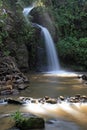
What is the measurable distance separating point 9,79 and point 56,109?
15.9 ft

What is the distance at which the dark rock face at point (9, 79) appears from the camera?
12.0 m

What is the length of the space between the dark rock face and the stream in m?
0.37

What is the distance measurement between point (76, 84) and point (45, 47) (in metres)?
7.65

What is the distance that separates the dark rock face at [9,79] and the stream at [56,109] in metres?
0.37

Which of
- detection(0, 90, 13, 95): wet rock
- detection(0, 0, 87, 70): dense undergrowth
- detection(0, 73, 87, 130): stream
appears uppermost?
detection(0, 0, 87, 70): dense undergrowth

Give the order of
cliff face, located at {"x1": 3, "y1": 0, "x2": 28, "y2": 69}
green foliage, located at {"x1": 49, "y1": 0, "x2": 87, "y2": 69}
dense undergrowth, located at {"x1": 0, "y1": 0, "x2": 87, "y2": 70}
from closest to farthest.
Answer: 1. cliff face, located at {"x1": 3, "y1": 0, "x2": 28, "y2": 69}
2. dense undergrowth, located at {"x1": 0, "y1": 0, "x2": 87, "y2": 70}
3. green foliage, located at {"x1": 49, "y1": 0, "x2": 87, "y2": 69}

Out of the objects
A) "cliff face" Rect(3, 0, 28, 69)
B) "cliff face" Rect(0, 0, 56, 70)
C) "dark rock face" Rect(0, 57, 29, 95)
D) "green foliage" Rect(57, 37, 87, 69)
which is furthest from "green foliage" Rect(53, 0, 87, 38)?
"dark rock face" Rect(0, 57, 29, 95)

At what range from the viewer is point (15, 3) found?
20.8 m

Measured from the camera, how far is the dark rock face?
1196 centimetres

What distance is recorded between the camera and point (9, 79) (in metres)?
13.6

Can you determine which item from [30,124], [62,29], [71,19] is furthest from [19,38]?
[30,124]

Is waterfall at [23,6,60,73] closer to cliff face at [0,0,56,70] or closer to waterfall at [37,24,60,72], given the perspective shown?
waterfall at [37,24,60,72]

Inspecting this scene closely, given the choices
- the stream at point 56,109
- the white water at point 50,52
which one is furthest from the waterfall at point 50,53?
the stream at point 56,109

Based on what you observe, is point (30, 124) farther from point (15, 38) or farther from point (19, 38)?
point (19, 38)
